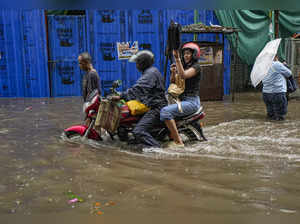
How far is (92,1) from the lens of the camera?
126cm

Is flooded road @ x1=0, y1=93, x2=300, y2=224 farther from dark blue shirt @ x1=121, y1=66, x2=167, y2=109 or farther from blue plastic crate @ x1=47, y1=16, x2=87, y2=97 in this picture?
blue plastic crate @ x1=47, y1=16, x2=87, y2=97

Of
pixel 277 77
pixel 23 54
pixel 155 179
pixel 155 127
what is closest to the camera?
pixel 155 179

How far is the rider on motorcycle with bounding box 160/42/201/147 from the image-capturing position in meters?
4.88

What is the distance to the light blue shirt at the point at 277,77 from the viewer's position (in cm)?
731

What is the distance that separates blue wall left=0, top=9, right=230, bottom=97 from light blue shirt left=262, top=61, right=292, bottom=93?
498 cm

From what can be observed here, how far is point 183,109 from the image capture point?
16.2 feet

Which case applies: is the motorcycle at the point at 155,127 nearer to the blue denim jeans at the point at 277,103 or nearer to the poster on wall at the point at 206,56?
the blue denim jeans at the point at 277,103

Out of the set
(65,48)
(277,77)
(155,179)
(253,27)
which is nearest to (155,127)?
(155,179)

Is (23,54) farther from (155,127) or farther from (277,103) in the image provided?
(277,103)

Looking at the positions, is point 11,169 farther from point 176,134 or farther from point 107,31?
point 107,31

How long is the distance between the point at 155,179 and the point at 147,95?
64.7 inches

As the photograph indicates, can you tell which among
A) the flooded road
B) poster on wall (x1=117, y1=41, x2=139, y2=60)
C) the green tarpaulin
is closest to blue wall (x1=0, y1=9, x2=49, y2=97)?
poster on wall (x1=117, y1=41, x2=139, y2=60)

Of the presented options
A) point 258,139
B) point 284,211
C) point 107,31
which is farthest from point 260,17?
point 284,211

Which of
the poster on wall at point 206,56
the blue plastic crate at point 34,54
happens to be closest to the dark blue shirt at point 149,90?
the poster on wall at point 206,56
